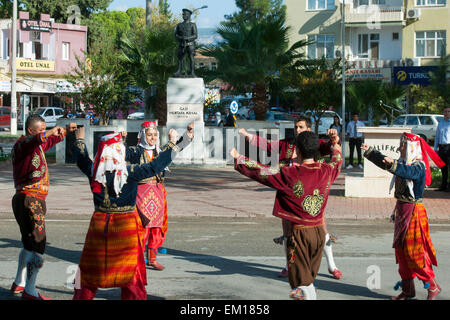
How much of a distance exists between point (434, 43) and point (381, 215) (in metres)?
32.0

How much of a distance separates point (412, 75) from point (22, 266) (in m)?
36.6

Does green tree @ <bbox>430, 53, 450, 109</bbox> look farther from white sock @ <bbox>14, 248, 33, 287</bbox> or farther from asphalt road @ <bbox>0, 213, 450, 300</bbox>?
white sock @ <bbox>14, 248, 33, 287</bbox>

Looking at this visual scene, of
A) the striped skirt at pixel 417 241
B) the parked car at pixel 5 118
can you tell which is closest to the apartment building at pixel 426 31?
the parked car at pixel 5 118

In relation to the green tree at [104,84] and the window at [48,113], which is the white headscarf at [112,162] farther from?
the window at [48,113]

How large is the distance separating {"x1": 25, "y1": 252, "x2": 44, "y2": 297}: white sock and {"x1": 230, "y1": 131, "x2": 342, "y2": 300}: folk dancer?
2352 mm

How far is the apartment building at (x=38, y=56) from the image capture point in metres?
49.5

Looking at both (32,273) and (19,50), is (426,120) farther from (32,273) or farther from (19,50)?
(19,50)

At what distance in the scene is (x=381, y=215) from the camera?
12375 mm

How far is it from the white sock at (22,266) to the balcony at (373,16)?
1489 inches

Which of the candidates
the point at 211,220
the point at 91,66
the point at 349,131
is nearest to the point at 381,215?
the point at 211,220

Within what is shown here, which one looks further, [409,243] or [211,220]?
[211,220]

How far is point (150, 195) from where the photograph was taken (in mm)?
8031

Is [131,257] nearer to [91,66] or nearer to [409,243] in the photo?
[409,243]
